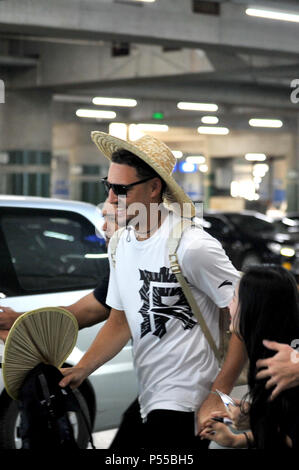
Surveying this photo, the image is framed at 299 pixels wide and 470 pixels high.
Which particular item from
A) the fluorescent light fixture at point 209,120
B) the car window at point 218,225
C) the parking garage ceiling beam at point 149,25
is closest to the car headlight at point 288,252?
the car window at point 218,225

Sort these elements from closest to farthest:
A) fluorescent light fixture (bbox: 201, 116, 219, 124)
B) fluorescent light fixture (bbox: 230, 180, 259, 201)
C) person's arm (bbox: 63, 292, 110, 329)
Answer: person's arm (bbox: 63, 292, 110, 329) < fluorescent light fixture (bbox: 201, 116, 219, 124) < fluorescent light fixture (bbox: 230, 180, 259, 201)

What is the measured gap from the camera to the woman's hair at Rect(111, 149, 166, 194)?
3291 millimetres

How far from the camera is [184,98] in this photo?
93.2 feet

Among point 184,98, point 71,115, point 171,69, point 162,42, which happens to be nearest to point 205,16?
point 162,42

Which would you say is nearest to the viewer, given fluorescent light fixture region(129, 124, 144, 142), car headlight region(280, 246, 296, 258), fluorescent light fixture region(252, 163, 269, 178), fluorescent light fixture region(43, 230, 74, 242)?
fluorescent light fixture region(43, 230, 74, 242)

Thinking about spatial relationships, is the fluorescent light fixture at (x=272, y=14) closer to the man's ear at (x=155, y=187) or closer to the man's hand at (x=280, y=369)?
the man's ear at (x=155, y=187)

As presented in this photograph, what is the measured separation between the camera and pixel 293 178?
43562 millimetres

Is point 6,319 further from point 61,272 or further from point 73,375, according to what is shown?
point 61,272

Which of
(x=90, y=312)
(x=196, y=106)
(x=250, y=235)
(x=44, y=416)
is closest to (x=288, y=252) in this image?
(x=250, y=235)

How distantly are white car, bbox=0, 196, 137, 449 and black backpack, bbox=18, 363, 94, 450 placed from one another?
195cm

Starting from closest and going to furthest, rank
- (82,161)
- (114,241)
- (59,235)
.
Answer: (114,241) → (59,235) → (82,161)

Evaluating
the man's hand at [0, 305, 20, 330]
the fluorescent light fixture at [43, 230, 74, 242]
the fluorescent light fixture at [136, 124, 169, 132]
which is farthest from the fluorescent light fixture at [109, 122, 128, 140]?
the man's hand at [0, 305, 20, 330]

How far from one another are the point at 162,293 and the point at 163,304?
0.13 feet

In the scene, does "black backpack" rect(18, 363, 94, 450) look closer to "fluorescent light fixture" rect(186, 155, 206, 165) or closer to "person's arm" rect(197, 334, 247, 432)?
"person's arm" rect(197, 334, 247, 432)
